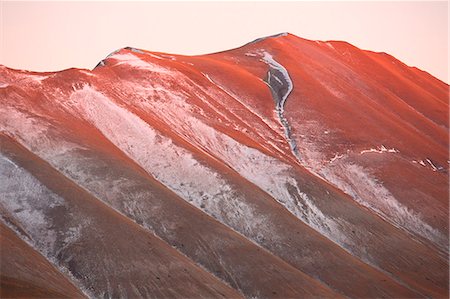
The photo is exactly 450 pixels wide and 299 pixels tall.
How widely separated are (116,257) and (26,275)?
12.6 metres

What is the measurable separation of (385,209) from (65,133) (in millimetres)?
52257

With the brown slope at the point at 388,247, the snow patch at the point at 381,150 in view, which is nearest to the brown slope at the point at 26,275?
the brown slope at the point at 388,247

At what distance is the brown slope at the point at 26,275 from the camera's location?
60.9m

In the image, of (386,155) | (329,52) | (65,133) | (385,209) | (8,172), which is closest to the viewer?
(8,172)

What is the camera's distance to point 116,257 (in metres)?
75.6

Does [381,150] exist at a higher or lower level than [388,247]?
higher

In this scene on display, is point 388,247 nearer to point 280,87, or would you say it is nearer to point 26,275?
point 280,87

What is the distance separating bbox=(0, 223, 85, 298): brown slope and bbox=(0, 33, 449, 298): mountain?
0.75ft

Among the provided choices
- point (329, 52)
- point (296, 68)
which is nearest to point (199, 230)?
point (296, 68)

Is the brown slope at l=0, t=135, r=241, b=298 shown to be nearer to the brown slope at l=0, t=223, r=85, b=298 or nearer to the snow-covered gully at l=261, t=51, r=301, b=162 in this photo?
the brown slope at l=0, t=223, r=85, b=298

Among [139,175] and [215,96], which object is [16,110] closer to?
[139,175]

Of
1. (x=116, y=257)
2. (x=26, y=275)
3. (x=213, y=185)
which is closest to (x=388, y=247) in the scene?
(x=213, y=185)

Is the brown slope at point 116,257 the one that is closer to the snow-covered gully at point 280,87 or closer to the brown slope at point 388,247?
the brown slope at point 388,247

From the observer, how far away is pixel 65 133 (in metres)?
97.6
